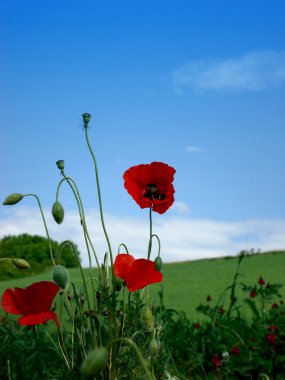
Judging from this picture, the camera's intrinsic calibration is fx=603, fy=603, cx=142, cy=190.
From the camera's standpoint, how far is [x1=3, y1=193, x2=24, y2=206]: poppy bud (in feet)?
6.02

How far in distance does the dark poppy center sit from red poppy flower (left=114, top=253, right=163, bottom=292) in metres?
0.22

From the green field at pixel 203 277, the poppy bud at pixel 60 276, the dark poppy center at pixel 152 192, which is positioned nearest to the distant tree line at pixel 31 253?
the green field at pixel 203 277

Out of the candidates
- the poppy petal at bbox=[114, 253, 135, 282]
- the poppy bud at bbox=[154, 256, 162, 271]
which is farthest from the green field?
the poppy petal at bbox=[114, 253, 135, 282]

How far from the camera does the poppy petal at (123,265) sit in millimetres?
1800

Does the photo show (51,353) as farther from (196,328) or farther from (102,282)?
(102,282)

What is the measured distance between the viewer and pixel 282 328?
11.8ft

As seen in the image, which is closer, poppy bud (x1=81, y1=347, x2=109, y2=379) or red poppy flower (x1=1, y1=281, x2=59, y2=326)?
poppy bud (x1=81, y1=347, x2=109, y2=379)

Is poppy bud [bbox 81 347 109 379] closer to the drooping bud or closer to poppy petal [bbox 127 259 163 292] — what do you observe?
poppy petal [bbox 127 259 163 292]

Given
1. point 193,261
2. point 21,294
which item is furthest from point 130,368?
point 193,261

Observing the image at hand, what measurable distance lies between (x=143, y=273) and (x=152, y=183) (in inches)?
13.7

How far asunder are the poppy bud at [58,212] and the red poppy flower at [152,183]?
0.83 ft

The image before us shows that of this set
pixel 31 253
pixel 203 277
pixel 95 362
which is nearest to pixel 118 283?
pixel 95 362

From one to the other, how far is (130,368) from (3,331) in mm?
2405

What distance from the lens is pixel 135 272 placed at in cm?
174
